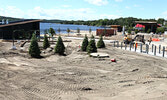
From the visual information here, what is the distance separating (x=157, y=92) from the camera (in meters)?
8.63

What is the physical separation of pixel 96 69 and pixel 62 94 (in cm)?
590

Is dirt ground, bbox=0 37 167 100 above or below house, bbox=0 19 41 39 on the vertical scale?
below

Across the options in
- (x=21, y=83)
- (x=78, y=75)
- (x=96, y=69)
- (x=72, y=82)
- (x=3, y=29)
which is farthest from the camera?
(x=3, y=29)

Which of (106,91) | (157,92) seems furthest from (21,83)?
(157,92)

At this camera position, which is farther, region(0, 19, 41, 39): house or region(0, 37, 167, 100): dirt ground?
region(0, 19, 41, 39): house

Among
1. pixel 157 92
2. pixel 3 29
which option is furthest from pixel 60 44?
pixel 3 29

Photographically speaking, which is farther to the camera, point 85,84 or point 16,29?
point 16,29

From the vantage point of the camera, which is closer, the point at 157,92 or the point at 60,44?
the point at 157,92

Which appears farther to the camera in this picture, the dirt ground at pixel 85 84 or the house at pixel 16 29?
the house at pixel 16 29

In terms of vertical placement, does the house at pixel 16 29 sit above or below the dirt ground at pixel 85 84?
above

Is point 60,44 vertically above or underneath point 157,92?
above

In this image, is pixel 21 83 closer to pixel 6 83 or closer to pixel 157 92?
pixel 6 83

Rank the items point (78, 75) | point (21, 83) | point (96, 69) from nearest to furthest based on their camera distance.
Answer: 1. point (21, 83)
2. point (78, 75)
3. point (96, 69)

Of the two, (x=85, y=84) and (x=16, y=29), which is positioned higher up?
(x=16, y=29)
